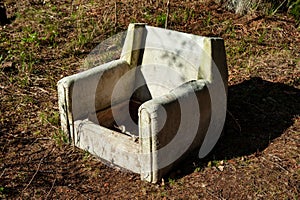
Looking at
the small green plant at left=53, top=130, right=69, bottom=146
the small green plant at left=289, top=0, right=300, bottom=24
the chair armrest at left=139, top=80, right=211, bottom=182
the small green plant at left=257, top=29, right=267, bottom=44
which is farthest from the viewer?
the small green plant at left=289, top=0, right=300, bottom=24

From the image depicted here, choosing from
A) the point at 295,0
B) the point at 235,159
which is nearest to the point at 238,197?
the point at 235,159

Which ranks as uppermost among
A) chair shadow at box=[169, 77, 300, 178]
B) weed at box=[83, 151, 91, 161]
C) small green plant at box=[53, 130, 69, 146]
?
chair shadow at box=[169, 77, 300, 178]

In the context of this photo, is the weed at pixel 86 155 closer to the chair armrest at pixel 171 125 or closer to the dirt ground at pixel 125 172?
the dirt ground at pixel 125 172

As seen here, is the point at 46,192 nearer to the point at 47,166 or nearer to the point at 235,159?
the point at 47,166

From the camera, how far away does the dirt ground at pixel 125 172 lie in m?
3.62

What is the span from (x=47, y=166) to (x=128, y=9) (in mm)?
3946

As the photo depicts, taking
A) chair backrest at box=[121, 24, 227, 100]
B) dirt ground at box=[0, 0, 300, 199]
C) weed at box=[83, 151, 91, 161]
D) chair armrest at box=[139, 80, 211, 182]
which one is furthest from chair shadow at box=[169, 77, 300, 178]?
weed at box=[83, 151, 91, 161]

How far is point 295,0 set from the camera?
273 inches

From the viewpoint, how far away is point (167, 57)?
412cm

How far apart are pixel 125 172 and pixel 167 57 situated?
1138mm

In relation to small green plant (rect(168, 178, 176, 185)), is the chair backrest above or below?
above

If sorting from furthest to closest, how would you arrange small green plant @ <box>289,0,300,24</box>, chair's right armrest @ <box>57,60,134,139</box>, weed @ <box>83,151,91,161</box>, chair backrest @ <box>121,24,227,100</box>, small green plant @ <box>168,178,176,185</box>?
1. small green plant @ <box>289,0,300,24</box>
2. weed @ <box>83,151,91,161</box>
3. chair's right armrest @ <box>57,60,134,139</box>
4. chair backrest @ <box>121,24,227,100</box>
5. small green plant @ <box>168,178,176,185</box>

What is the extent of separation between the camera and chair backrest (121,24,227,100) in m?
3.74

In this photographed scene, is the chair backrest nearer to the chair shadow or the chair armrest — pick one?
the chair armrest
